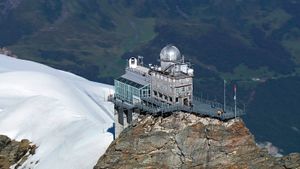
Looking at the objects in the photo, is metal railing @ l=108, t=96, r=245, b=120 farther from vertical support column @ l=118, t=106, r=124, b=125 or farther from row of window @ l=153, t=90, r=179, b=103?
vertical support column @ l=118, t=106, r=124, b=125

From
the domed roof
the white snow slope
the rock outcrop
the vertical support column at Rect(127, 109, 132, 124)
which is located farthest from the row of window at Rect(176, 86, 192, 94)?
the rock outcrop

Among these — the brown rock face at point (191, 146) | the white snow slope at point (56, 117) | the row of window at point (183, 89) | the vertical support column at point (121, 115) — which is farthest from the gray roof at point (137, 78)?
the white snow slope at point (56, 117)

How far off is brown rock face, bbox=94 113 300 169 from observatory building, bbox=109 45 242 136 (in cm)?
149

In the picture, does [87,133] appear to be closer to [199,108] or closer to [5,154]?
[5,154]

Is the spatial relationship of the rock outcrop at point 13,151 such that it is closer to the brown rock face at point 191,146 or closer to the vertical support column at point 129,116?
the vertical support column at point 129,116

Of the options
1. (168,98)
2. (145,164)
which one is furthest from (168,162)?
(168,98)

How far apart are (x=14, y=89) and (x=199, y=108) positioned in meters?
75.4

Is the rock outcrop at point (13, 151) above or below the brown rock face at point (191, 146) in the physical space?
below

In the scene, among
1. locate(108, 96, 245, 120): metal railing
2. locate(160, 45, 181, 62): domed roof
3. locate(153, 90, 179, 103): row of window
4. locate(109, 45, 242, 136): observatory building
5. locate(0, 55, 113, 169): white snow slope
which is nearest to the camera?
locate(108, 96, 245, 120): metal railing

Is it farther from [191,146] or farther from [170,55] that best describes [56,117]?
[191,146]

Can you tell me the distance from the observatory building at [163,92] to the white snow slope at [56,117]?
413 inches

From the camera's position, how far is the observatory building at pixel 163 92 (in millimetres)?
104625

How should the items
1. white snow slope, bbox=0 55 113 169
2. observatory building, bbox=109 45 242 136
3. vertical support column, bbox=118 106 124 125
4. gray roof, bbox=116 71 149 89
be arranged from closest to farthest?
observatory building, bbox=109 45 242 136 → gray roof, bbox=116 71 149 89 → vertical support column, bbox=118 106 124 125 → white snow slope, bbox=0 55 113 169

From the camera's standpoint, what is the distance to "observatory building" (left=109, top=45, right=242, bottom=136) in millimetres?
104625
